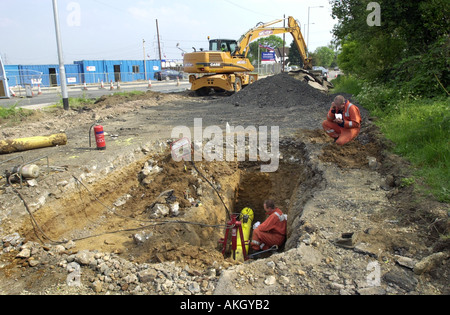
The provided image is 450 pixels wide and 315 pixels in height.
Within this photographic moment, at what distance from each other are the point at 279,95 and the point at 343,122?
733 centimetres

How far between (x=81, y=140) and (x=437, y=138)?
7.90 meters

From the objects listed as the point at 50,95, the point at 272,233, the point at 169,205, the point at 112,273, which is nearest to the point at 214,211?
the point at 169,205

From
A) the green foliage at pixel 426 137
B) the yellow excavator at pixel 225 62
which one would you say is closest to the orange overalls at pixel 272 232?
the green foliage at pixel 426 137

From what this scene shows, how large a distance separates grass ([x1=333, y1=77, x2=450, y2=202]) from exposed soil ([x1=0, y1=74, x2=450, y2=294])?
0.92ft

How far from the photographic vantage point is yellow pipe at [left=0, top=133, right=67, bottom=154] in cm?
693

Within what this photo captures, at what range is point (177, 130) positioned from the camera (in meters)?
9.31

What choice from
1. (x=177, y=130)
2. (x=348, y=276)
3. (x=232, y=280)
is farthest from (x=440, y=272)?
(x=177, y=130)

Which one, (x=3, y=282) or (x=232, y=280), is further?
(x=3, y=282)

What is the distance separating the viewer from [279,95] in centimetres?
1459

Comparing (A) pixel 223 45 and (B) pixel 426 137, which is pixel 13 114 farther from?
(B) pixel 426 137

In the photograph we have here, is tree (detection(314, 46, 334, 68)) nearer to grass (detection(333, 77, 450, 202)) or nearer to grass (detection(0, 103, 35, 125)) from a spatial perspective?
grass (detection(333, 77, 450, 202))

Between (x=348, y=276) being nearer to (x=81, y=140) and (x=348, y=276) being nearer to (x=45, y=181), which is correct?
(x=45, y=181)

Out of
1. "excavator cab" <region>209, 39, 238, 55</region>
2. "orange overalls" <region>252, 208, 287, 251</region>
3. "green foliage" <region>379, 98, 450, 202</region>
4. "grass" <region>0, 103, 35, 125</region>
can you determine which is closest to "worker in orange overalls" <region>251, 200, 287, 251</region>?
"orange overalls" <region>252, 208, 287, 251</region>

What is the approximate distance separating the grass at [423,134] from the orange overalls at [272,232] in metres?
2.16
